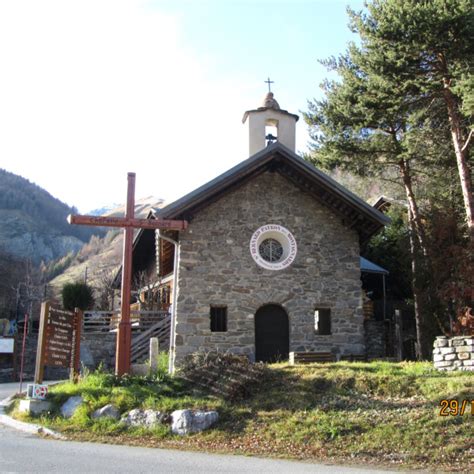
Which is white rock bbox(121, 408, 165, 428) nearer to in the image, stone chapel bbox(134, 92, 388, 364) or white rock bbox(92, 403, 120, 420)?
white rock bbox(92, 403, 120, 420)

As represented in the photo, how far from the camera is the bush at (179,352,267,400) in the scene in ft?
41.3

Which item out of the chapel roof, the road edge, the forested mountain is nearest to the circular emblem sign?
the chapel roof

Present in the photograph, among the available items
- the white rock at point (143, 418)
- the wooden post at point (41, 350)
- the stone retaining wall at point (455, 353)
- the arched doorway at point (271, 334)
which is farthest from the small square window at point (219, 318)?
the stone retaining wall at point (455, 353)

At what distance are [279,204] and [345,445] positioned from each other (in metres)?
9.89

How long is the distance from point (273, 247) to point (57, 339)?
288 inches

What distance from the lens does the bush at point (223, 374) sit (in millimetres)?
12602

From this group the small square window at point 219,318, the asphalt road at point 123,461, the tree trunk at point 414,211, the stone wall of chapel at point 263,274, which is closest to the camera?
the asphalt road at point 123,461

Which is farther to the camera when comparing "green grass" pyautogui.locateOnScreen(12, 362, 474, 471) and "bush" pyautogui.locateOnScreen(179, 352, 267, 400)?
"bush" pyautogui.locateOnScreen(179, 352, 267, 400)

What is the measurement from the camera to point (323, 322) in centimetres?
1872

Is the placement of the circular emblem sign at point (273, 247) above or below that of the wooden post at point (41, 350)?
above

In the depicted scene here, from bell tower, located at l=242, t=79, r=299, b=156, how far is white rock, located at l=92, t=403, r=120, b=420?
10.6 meters

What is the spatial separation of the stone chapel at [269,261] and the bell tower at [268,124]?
2.13 m
